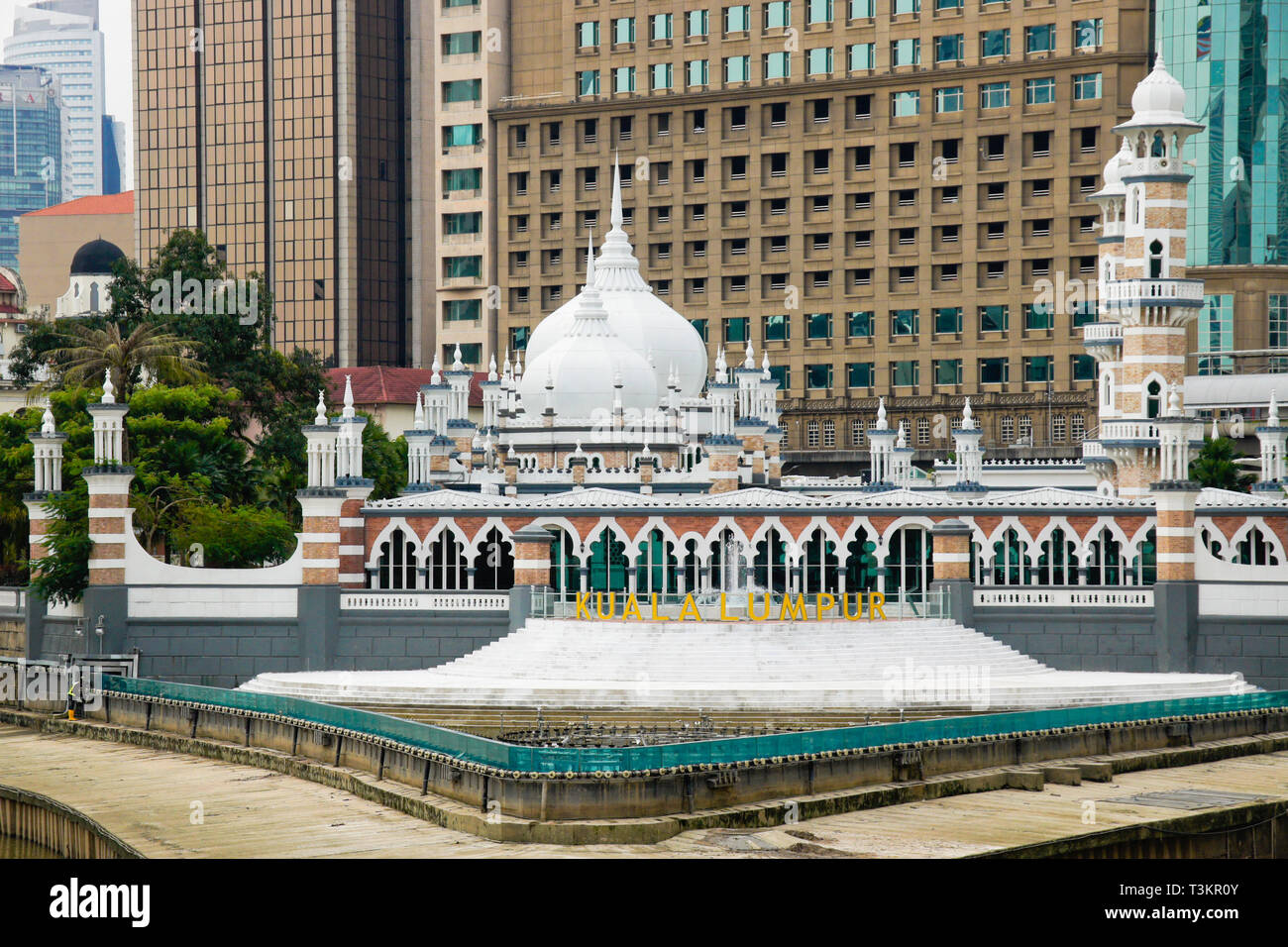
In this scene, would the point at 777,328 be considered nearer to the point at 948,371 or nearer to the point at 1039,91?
the point at 948,371

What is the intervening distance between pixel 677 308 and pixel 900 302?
1438 cm

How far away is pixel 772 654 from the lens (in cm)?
5784

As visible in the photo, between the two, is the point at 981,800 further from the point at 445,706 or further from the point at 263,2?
the point at 263,2

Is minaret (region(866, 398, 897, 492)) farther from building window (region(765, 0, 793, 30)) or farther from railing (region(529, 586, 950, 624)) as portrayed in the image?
building window (region(765, 0, 793, 30))

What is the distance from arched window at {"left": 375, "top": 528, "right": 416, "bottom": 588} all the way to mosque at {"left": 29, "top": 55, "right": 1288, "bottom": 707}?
112 millimetres

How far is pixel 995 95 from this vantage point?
4808 inches

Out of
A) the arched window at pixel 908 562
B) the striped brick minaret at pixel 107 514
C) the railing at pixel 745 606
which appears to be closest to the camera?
the railing at pixel 745 606

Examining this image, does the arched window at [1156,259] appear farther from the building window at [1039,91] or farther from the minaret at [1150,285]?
the building window at [1039,91]

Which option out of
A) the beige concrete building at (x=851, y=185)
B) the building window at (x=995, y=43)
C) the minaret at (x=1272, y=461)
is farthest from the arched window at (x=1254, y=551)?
the building window at (x=995, y=43)

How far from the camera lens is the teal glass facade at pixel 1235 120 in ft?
363

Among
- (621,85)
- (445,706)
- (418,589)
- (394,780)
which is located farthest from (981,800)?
(621,85)

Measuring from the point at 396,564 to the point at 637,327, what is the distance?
A: 26599mm

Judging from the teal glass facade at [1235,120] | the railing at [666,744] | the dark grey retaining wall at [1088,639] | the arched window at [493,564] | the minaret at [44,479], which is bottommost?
the railing at [666,744]

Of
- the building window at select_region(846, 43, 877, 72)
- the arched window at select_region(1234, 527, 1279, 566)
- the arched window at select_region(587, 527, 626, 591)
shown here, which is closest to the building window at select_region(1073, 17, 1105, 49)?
the building window at select_region(846, 43, 877, 72)
